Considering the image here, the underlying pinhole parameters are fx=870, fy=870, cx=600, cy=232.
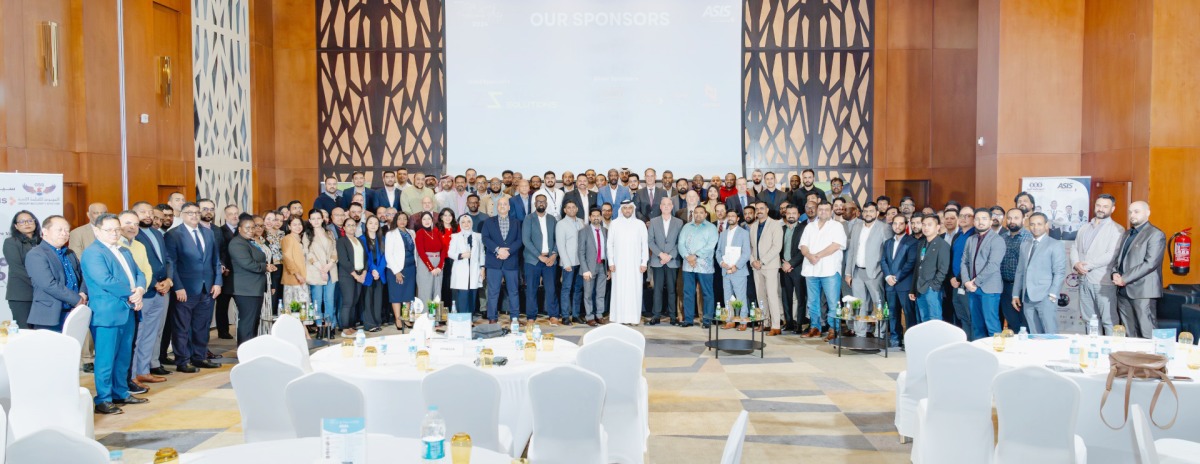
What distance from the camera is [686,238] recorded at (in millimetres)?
10297

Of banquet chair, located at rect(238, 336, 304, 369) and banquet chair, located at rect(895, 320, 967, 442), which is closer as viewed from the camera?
banquet chair, located at rect(238, 336, 304, 369)

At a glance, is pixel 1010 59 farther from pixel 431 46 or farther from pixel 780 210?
pixel 431 46

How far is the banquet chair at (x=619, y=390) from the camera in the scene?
4688 mm

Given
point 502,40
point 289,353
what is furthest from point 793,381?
point 502,40

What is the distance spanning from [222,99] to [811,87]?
8856 millimetres

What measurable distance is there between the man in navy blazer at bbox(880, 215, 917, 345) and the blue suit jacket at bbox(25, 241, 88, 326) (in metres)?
7.14

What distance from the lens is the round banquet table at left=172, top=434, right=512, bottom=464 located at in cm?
314

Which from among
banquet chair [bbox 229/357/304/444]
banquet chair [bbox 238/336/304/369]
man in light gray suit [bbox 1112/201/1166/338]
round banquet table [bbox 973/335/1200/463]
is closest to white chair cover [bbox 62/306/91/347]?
banquet chair [bbox 238/336/304/369]

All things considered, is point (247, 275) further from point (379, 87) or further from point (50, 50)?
point (379, 87)

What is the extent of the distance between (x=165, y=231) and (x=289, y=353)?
4270 mm

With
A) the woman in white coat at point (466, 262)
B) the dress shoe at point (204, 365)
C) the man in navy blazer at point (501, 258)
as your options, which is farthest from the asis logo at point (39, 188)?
the man in navy blazer at point (501, 258)

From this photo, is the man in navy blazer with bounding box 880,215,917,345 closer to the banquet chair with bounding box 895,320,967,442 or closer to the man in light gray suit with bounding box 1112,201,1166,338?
the man in light gray suit with bounding box 1112,201,1166,338

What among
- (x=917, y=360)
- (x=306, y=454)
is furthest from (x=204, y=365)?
(x=917, y=360)

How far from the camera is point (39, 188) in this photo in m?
8.11
